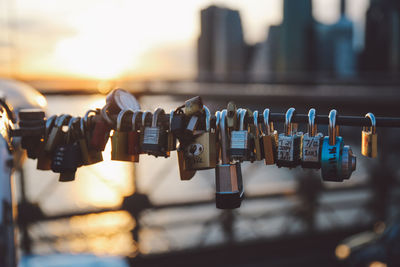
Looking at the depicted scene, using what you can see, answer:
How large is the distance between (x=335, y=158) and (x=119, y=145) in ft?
1.66

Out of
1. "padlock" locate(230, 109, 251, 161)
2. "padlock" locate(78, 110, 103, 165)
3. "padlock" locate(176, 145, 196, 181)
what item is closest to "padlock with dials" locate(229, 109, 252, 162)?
"padlock" locate(230, 109, 251, 161)

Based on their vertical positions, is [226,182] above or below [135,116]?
below

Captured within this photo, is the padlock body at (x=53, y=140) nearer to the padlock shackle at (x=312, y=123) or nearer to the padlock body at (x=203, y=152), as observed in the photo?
the padlock body at (x=203, y=152)

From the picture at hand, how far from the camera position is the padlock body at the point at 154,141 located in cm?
92

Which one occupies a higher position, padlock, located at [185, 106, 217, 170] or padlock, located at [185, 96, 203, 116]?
padlock, located at [185, 96, 203, 116]

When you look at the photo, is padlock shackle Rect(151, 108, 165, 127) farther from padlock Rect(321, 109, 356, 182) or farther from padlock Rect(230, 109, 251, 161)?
padlock Rect(321, 109, 356, 182)

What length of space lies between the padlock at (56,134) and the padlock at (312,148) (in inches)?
23.7

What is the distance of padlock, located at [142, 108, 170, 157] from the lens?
916mm

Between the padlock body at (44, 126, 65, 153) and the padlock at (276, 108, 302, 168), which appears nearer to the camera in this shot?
the padlock at (276, 108, 302, 168)

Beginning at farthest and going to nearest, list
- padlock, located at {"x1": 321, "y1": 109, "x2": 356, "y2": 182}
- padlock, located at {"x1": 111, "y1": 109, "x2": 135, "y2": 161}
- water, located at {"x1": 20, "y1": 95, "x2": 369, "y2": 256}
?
water, located at {"x1": 20, "y1": 95, "x2": 369, "y2": 256}, padlock, located at {"x1": 111, "y1": 109, "x2": 135, "y2": 161}, padlock, located at {"x1": 321, "y1": 109, "x2": 356, "y2": 182}

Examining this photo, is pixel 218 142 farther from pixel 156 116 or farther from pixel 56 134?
pixel 56 134

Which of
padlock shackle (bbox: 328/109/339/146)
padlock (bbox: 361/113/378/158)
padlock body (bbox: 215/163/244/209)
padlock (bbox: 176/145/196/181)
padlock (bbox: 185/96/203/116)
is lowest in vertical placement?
padlock body (bbox: 215/163/244/209)

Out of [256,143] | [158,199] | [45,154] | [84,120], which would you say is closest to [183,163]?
[256,143]

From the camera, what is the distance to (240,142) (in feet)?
2.87
